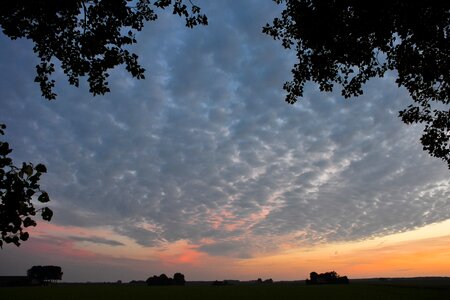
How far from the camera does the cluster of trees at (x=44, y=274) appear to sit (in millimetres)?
133375

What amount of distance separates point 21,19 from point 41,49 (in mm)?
1338

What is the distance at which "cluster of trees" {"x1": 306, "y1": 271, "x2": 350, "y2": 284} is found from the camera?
14538 centimetres

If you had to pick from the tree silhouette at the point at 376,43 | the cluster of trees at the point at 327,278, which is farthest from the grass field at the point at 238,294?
the cluster of trees at the point at 327,278

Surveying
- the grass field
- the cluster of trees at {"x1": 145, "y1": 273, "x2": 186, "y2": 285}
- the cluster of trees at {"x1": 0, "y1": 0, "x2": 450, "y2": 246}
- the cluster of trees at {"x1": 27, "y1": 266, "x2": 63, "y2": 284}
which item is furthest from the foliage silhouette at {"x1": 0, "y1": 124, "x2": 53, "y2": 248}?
the cluster of trees at {"x1": 145, "y1": 273, "x2": 186, "y2": 285}

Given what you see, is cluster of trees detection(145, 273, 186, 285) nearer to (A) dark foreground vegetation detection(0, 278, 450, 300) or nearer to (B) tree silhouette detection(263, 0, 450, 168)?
(A) dark foreground vegetation detection(0, 278, 450, 300)

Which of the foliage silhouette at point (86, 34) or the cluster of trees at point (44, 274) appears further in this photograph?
the cluster of trees at point (44, 274)

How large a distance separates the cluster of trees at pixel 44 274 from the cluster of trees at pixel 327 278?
99.1 meters

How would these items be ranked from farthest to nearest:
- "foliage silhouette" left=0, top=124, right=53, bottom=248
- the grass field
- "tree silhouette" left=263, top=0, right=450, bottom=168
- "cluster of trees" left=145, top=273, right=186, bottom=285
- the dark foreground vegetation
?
"cluster of trees" left=145, top=273, right=186, bottom=285, the dark foreground vegetation, the grass field, "tree silhouette" left=263, top=0, right=450, bottom=168, "foliage silhouette" left=0, top=124, right=53, bottom=248

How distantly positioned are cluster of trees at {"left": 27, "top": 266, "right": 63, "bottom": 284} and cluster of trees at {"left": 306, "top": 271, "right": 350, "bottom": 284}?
99.1 m

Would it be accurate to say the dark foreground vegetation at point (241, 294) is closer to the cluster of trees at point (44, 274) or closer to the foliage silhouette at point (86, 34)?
the foliage silhouette at point (86, 34)

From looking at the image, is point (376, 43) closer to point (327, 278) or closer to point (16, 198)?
point (16, 198)

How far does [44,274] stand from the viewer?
136 m

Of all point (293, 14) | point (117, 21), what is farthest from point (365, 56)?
point (117, 21)

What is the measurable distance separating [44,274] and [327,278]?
109 m
